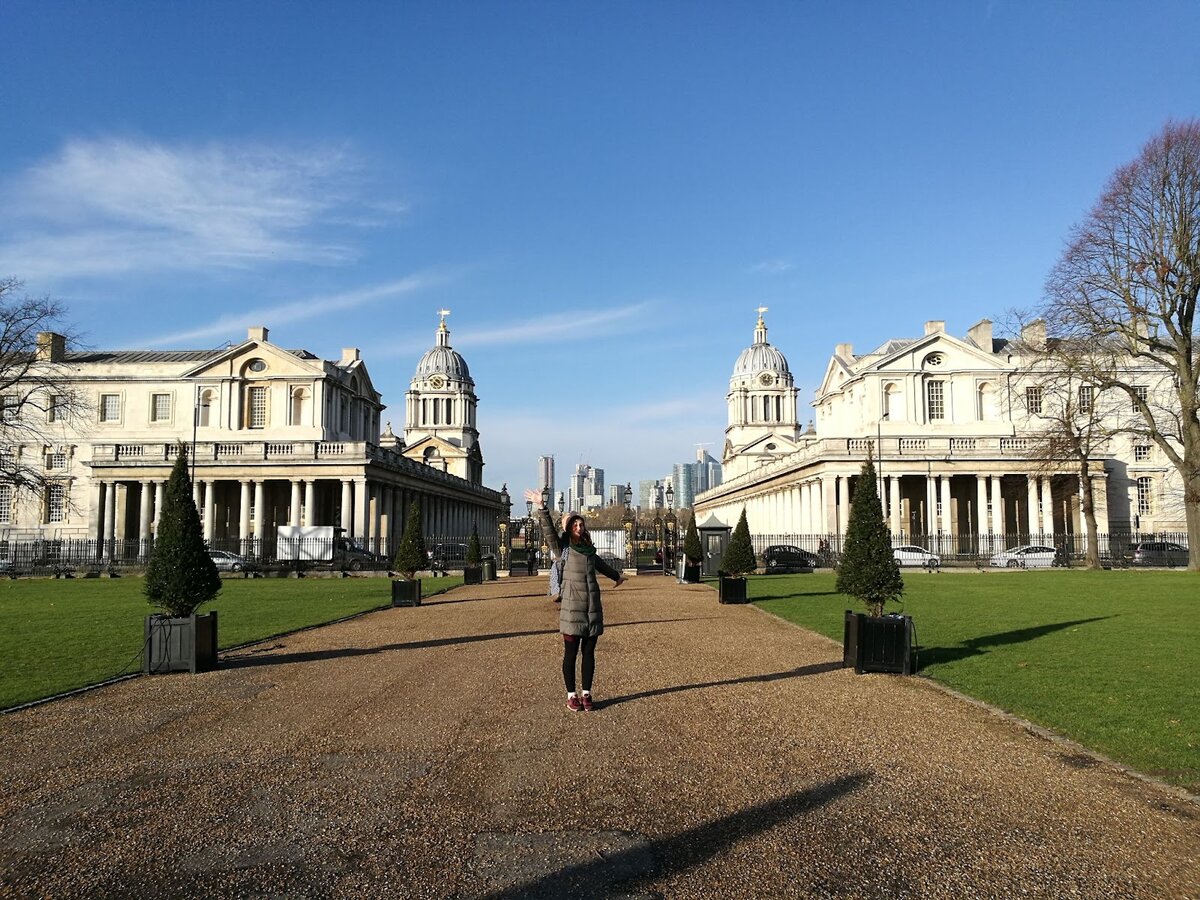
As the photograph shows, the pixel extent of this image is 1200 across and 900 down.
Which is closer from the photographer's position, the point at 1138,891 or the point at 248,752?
the point at 1138,891

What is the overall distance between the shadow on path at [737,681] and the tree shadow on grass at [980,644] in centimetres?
142

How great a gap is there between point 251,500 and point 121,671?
166ft

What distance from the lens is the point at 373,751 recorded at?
296 inches

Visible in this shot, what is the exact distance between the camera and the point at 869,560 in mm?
12562

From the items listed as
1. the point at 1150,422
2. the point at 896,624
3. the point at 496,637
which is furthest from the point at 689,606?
the point at 1150,422

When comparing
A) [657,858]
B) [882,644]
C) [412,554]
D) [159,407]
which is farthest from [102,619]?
[159,407]

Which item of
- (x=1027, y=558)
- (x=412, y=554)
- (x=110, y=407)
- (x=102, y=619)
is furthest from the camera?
(x=110, y=407)

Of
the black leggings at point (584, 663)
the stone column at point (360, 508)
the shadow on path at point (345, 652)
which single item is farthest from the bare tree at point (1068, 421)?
the stone column at point (360, 508)

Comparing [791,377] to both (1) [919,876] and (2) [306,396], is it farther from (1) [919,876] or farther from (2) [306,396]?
(1) [919,876]

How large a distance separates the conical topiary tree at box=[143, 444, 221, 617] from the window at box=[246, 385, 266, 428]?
51.9 metres

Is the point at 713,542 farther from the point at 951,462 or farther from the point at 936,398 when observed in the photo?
the point at 936,398

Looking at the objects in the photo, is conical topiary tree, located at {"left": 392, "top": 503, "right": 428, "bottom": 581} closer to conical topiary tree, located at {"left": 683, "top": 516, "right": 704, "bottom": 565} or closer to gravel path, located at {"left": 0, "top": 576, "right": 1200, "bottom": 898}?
conical topiary tree, located at {"left": 683, "top": 516, "right": 704, "bottom": 565}

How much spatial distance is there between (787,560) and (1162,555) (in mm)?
19148

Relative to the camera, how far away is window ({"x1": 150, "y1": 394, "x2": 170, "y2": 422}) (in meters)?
63.9
